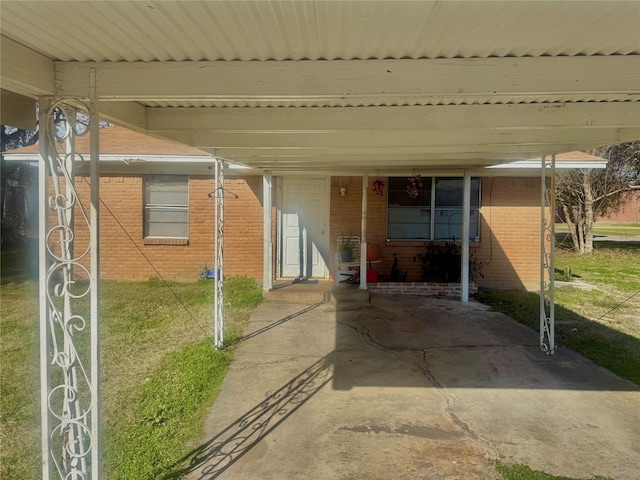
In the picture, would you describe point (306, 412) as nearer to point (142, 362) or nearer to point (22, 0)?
point (142, 362)

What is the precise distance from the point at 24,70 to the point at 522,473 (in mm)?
4363

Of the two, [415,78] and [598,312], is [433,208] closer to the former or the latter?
[598,312]

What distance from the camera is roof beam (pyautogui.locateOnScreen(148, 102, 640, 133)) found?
4.10 metres

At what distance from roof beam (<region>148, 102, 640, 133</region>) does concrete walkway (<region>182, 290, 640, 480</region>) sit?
2742 mm

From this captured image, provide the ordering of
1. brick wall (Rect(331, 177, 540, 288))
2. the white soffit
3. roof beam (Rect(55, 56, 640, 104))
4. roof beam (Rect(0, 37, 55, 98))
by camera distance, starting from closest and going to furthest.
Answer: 1. the white soffit
2. roof beam (Rect(0, 37, 55, 98))
3. roof beam (Rect(55, 56, 640, 104))
4. brick wall (Rect(331, 177, 540, 288))

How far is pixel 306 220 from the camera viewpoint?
38.3 ft

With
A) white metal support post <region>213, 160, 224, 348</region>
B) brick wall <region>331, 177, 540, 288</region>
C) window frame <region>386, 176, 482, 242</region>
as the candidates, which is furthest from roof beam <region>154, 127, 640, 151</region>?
window frame <region>386, 176, 482, 242</region>

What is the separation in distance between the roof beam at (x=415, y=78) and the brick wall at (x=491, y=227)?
8446 mm

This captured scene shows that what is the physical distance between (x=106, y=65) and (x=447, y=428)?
4.06m

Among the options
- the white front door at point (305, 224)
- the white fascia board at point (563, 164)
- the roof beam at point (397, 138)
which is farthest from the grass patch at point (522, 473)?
the white front door at point (305, 224)

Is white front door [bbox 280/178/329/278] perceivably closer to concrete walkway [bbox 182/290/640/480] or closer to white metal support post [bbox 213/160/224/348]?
concrete walkway [bbox 182/290/640/480]

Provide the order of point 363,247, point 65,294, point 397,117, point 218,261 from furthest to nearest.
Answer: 1. point 363,247
2. point 218,261
3. point 397,117
4. point 65,294

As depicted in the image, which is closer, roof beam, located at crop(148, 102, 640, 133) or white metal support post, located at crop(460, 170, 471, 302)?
roof beam, located at crop(148, 102, 640, 133)

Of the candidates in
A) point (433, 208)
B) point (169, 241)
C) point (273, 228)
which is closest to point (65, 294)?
point (273, 228)
